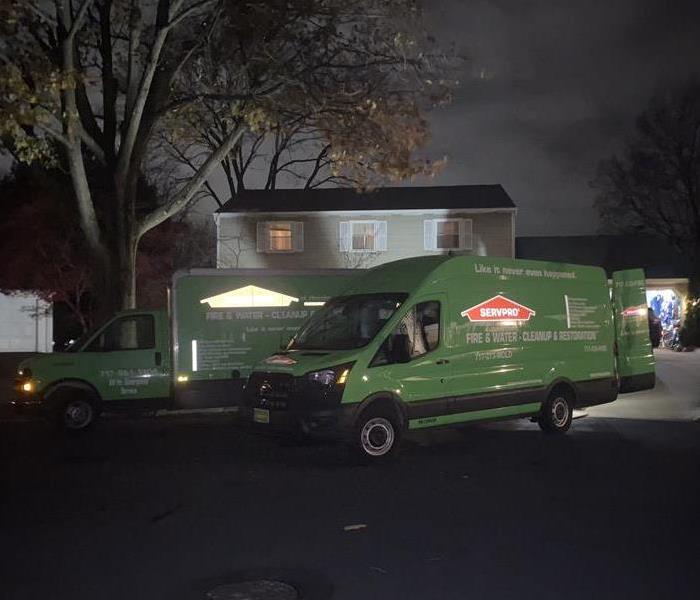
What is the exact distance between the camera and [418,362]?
34.7ft

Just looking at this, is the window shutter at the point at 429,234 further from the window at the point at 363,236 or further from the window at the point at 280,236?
the window at the point at 280,236

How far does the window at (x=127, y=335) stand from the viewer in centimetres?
1351

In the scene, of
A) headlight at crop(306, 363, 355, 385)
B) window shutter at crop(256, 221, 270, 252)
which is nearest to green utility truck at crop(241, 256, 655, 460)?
headlight at crop(306, 363, 355, 385)

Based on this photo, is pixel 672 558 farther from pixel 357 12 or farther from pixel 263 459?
pixel 357 12

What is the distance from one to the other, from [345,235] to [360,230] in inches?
22.9

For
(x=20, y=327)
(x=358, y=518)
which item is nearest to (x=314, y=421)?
(x=358, y=518)

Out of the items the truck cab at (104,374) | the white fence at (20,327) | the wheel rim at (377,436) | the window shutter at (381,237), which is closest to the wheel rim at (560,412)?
the wheel rim at (377,436)

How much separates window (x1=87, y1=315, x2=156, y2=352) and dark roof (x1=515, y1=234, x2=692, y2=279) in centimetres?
2785

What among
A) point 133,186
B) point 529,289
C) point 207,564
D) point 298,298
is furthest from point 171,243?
point 207,564

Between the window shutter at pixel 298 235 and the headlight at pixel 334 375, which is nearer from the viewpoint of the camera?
the headlight at pixel 334 375

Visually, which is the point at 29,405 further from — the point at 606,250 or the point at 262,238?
the point at 606,250

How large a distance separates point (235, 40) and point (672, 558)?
1284 cm

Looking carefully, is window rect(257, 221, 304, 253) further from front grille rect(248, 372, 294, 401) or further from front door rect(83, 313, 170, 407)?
front grille rect(248, 372, 294, 401)

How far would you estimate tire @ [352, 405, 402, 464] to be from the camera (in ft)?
33.2
